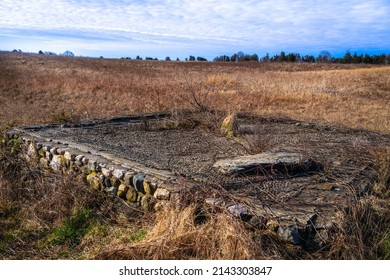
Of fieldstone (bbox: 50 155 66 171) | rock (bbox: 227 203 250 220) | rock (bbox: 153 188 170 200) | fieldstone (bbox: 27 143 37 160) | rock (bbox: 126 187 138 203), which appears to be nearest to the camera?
rock (bbox: 227 203 250 220)

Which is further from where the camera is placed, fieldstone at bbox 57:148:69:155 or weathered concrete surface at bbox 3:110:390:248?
fieldstone at bbox 57:148:69:155

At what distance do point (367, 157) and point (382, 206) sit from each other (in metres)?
1.38

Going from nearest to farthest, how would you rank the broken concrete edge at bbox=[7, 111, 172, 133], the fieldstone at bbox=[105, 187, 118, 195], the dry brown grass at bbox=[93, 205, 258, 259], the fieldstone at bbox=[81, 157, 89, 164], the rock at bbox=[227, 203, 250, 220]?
the dry brown grass at bbox=[93, 205, 258, 259] < the rock at bbox=[227, 203, 250, 220] < the fieldstone at bbox=[105, 187, 118, 195] < the fieldstone at bbox=[81, 157, 89, 164] < the broken concrete edge at bbox=[7, 111, 172, 133]

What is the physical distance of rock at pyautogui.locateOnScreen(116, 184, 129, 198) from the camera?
4660 mm

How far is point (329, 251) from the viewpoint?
3338 mm

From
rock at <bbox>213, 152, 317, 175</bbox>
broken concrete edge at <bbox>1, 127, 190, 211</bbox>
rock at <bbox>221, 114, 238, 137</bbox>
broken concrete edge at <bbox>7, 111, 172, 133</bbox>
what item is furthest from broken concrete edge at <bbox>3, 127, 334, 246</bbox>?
rock at <bbox>221, 114, 238, 137</bbox>

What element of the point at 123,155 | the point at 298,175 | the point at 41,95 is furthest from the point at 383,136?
the point at 41,95

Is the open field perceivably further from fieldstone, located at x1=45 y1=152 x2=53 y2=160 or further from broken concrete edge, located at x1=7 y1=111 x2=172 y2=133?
fieldstone, located at x1=45 y1=152 x2=53 y2=160

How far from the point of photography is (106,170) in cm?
489

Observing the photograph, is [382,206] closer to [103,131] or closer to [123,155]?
[123,155]

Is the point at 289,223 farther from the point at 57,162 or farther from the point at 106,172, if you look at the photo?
the point at 57,162

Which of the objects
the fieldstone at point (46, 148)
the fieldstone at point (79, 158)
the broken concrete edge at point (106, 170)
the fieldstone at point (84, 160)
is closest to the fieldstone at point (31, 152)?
the broken concrete edge at point (106, 170)

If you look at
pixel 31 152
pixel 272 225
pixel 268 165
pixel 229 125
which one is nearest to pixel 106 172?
pixel 268 165

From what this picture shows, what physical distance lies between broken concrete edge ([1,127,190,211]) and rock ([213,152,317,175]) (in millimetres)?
689
